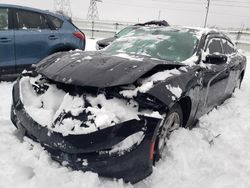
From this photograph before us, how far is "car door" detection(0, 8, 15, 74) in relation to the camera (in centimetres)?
548

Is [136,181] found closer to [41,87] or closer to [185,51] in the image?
[41,87]

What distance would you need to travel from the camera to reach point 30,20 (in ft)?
19.5

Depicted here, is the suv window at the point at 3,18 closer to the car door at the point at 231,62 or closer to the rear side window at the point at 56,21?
the rear side window at the point at 56,21

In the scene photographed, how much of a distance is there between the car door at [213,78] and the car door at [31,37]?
321 centimetres

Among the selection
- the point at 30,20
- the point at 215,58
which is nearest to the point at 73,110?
the point at 215,58

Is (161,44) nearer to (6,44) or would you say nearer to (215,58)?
(215,58)

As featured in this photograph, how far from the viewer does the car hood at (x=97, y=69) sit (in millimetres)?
2830

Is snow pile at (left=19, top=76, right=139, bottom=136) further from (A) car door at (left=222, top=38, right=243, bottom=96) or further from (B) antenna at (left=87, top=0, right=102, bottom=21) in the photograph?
(B) antenna at (left=87, top=0, right=102, bottom=21)

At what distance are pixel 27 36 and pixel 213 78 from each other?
3.60m

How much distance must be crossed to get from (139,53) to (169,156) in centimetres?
149

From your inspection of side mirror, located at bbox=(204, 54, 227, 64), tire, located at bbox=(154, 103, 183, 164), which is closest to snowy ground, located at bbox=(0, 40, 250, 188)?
tire, located at bbox=(154, 103, 183, 164)

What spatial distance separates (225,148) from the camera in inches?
144

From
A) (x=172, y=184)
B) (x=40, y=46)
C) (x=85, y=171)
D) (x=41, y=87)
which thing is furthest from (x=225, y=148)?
(x=40, y=46)

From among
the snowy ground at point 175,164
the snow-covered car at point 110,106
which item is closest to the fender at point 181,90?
the snow-covered car at point 110,106
